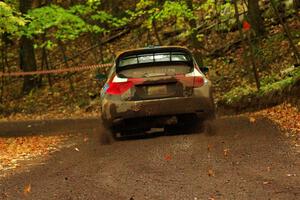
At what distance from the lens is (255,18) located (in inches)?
833

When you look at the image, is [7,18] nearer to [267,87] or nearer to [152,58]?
[152,58]

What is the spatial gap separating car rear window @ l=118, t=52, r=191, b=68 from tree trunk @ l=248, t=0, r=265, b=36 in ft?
40.2

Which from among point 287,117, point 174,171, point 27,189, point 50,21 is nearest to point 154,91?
point 174,171

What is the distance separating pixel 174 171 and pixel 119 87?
10.7ft

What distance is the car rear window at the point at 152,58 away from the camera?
9.40m

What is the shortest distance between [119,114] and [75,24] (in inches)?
502

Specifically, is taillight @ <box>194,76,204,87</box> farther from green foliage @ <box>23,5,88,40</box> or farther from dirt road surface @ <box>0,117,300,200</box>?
green foliage @ <box>23,5,88,40</box>

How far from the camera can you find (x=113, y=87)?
9.21m

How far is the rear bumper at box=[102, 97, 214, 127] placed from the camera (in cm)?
911

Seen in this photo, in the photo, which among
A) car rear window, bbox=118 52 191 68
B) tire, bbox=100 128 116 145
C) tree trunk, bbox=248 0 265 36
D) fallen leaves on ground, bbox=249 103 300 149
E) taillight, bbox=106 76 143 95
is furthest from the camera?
tree trunk, bbox=248 0 265 36

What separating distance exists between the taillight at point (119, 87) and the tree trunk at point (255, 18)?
13.2 metres

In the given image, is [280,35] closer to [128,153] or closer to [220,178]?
[128,153]

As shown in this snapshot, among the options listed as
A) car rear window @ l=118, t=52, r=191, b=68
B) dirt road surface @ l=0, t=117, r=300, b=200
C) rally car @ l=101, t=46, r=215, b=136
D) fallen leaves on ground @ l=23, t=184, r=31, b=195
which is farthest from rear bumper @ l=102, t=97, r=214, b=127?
fallen leaves on ground @ l=23, t=184, r=31, b=195

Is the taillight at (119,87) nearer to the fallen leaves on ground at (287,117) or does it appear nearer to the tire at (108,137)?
the tire at (108,137)
